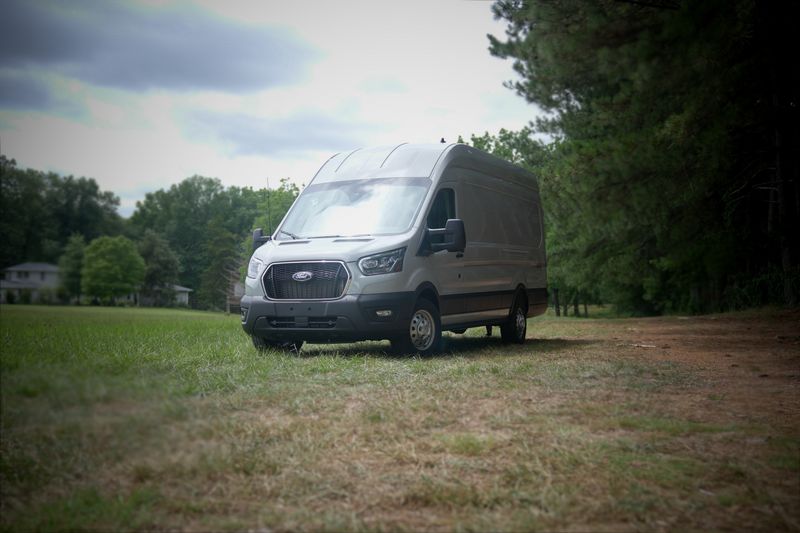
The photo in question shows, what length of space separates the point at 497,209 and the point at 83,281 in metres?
9.09

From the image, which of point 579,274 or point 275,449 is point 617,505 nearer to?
point 275,449

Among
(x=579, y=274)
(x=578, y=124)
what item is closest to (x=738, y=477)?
(x=578, y=124)

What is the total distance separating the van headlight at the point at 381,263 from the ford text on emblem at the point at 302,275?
66cm

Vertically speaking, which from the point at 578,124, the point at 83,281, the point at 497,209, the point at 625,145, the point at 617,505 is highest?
the point at 578,124

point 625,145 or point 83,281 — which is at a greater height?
point 625,145

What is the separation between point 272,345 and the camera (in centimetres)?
1068

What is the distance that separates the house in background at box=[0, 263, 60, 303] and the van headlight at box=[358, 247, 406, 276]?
217 inches

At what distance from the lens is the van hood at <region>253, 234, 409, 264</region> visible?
9844mm

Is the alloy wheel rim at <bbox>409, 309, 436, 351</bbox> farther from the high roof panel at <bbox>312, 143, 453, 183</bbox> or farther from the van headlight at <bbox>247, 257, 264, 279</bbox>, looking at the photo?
the van headlight at <bbox>247, 257, 264, 279</bbox>

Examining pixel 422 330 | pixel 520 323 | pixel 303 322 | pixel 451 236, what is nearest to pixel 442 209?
pixel 451 236

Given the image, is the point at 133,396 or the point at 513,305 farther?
the point at 513,305

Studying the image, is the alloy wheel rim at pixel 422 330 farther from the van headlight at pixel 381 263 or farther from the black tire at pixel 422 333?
the van headlight at pixel 381 263

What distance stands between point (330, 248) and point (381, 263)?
0.73 meters

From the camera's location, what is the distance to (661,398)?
6.89 m
